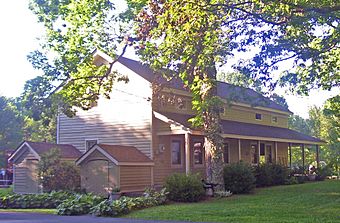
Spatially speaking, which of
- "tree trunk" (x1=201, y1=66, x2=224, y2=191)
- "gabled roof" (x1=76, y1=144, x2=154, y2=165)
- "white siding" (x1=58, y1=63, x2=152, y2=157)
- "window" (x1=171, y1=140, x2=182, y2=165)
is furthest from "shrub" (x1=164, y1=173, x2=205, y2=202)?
"window" (x1=171, y1=140, x2=182, y2=165)

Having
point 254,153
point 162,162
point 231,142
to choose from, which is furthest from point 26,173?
point 254,153

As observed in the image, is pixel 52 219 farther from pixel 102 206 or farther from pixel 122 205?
pixel 122 205

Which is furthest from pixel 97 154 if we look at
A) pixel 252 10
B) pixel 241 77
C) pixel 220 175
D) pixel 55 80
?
pixel 252 10

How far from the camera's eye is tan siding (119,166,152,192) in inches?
926

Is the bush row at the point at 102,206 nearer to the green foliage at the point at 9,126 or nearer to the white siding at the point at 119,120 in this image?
the white siding at the point at 119,120

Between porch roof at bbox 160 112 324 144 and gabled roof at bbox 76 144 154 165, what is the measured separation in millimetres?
2784

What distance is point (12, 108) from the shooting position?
190ft

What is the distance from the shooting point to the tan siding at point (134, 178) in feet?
77.2

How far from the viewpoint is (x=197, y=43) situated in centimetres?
1636

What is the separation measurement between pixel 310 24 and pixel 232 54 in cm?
296

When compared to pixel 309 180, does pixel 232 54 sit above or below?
above

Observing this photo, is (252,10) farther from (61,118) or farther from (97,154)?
(61,118)

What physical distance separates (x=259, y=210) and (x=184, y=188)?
463cm

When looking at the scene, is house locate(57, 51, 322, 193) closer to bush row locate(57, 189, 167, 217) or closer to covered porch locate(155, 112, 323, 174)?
covered porch locate(155, 112, 323, 174)
